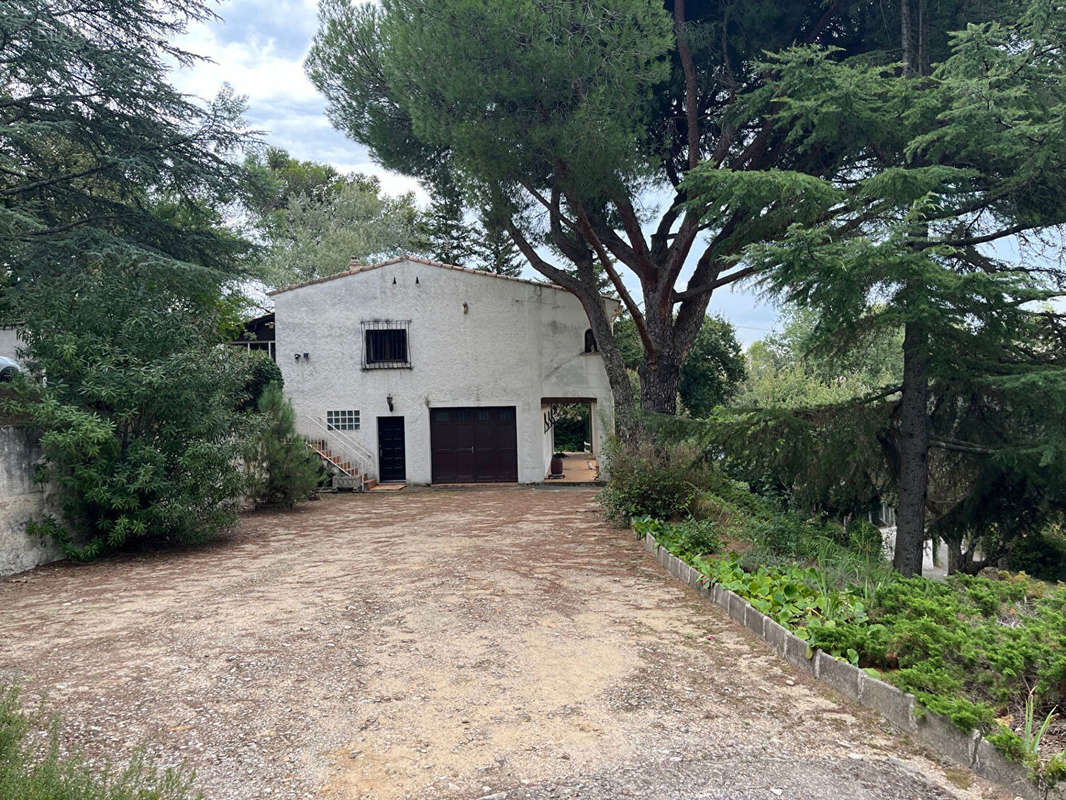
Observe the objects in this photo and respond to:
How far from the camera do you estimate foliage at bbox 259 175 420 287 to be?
96.4ft

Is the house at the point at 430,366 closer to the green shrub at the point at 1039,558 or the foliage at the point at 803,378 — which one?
the foliage at the point at 803,378

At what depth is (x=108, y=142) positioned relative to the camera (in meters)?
11.6

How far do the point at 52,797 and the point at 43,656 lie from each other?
127 inches

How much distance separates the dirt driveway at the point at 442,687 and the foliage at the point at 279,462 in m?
5.33

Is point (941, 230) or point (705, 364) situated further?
point (705, 364)

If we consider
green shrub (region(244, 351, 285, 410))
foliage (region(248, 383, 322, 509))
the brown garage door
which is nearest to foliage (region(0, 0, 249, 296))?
foliage (region(248, 383, 322, 509))

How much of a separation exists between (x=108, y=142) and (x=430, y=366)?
9191mm

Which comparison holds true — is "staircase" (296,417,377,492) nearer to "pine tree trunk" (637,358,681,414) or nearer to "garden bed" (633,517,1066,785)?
"pine tree trunk" (637,358,681,414)

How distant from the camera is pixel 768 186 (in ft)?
29.0

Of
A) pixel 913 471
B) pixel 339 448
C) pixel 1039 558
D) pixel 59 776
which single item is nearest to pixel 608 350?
pixel 339 448

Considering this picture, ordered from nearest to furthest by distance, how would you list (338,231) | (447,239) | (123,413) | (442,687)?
(442,687)
(123,413)
(447,239)
(338,231)

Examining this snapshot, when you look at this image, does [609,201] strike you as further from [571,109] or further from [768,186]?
[768,186]

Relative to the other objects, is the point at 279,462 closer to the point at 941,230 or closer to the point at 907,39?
the point at 941,230

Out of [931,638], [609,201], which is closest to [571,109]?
[609,201]
